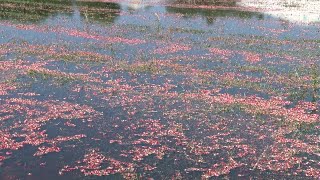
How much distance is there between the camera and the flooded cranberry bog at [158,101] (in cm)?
1812

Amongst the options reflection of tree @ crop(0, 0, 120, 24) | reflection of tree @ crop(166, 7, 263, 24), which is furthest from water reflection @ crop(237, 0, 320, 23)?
reflection of tree @ crop(0, 0, 120, 24)

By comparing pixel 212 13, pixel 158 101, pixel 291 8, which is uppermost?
pixel 291 8

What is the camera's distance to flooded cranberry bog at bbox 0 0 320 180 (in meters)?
18.1

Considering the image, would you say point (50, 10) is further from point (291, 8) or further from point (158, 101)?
point (291, 8)

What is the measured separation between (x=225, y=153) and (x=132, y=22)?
30.6 metres

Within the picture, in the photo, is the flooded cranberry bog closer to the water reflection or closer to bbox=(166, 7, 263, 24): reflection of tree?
the water reflection

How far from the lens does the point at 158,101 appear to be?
24.6 metres

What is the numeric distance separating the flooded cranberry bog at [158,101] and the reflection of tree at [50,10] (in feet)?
9.50

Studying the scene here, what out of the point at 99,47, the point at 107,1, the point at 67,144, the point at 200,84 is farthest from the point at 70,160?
the point at 107,1

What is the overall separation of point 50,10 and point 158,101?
111 ft

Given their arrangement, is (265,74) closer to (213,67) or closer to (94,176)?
(213,67)

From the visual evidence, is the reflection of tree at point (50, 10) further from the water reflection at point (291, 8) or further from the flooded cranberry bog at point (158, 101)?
the water reflection at point (291, 8)

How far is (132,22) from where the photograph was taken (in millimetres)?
46844

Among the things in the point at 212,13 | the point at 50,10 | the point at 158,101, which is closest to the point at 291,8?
the point at 212,13
